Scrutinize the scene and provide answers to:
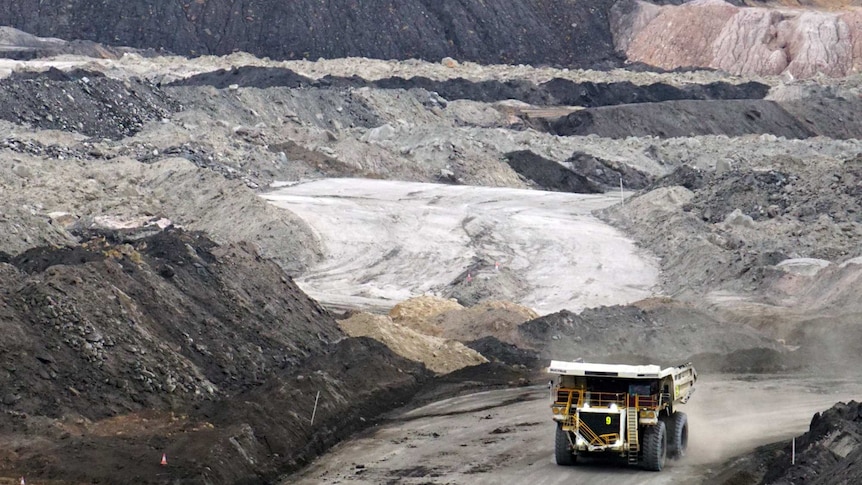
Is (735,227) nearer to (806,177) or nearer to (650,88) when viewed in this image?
(806,177)

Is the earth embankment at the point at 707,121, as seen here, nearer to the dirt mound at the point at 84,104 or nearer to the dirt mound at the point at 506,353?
the dirt mound at the point at 84,104

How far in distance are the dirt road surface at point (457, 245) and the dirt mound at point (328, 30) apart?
36.3m

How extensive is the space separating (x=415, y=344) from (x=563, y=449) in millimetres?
8064

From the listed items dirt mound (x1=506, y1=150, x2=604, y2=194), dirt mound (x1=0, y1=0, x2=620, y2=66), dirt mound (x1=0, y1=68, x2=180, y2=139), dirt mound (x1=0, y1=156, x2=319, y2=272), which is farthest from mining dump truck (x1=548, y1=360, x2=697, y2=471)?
dirt mound (x1=0, y1=0, x2=620, y2=66)

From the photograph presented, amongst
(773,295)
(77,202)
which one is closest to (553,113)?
(77,202)

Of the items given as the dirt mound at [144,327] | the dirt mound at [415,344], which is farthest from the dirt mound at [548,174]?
the dirt mound at [144,327]

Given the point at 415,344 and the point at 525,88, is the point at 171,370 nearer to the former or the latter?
the point at 415,344

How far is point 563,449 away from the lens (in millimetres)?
16344

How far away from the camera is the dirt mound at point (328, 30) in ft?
255

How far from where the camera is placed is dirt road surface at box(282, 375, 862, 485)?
16.5 meters

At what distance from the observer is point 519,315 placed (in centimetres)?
2781

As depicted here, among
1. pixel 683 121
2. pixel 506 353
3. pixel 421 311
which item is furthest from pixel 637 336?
pixel 683 121

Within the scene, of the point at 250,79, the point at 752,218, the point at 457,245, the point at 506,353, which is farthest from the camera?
the point at 250,79

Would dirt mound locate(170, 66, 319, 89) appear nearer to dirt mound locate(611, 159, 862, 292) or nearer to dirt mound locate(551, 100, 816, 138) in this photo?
dirt mound locate(551, 100, 816, 138)
